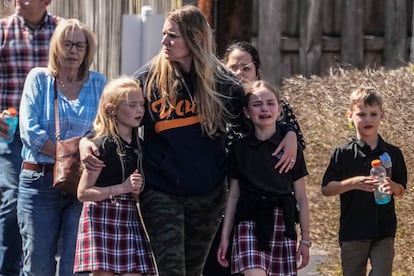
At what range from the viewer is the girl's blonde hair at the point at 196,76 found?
245 inches

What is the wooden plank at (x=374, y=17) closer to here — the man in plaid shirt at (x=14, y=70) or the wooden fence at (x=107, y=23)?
the wooden fence at (x=107, y=23)

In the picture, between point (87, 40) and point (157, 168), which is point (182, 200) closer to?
point (157, 168)

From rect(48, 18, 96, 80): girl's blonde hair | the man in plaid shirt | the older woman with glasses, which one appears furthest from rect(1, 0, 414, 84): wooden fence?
the older woman with glasses

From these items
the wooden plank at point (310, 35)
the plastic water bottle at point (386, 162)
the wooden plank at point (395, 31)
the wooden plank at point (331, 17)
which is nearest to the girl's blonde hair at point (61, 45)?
the plastic water bottle at point (386, 162)

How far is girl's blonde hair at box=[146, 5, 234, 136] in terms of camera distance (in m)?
6.21

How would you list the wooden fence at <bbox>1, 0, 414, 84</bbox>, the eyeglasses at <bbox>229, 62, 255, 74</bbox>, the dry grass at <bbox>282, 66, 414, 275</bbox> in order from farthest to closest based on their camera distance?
1. the wooden fence at <bbox>1, 0, 414, 84</bbox>
2. the dry grass at <bbox>282, 66, 414, 275</bbox>
3. the eyeglasses at <bbox>229, 62, 255, 74</bbox>

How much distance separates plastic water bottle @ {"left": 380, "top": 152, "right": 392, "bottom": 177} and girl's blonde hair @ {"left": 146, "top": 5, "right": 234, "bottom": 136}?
98 centimetres

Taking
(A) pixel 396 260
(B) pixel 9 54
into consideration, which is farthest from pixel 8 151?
(A) pixel 396 260

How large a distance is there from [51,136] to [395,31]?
6.35 meters

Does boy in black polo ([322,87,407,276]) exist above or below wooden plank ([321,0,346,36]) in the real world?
below

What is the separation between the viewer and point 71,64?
671 cm

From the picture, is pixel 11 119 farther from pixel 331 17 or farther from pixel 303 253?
pixel 331 17

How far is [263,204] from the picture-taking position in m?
6.14

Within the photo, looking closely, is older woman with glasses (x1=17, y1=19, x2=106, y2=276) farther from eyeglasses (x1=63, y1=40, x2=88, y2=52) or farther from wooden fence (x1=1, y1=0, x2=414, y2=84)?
wooden fence (x1=1, y1=0, x2=414, y2=84)
